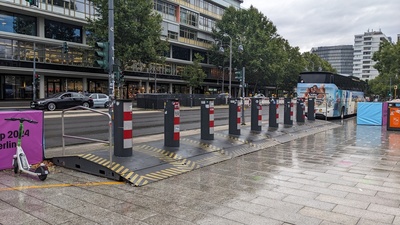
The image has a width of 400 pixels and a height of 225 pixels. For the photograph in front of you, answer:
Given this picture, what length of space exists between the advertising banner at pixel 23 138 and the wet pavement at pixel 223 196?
15.9 inches

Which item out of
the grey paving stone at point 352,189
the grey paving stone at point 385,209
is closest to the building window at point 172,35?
the grey paving stone at point 352,189

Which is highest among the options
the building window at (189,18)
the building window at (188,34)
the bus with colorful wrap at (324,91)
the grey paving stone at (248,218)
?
the building window at (189,18)

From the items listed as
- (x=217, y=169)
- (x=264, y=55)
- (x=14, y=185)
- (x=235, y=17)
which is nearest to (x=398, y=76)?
(x=264, y=55)

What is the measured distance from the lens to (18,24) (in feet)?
126

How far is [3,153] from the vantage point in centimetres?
680

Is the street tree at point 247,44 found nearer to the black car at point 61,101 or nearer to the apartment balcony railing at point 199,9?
the apartment balcony railing at point 199,9

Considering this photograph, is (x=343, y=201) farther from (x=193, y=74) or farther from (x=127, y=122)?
(x=193, y=74)

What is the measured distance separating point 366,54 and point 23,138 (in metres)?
189

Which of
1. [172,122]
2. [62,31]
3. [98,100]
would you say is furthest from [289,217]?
[62,31]

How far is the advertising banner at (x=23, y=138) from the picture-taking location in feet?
22.4

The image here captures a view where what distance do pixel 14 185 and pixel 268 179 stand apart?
183 inches

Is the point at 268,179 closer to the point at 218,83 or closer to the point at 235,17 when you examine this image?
the point at 235,17

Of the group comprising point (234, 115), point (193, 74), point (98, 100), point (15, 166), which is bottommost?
point (15, 166)

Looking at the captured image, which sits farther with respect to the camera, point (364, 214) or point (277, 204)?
point (277, 204)
